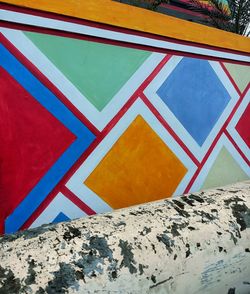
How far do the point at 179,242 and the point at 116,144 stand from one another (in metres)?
0.52

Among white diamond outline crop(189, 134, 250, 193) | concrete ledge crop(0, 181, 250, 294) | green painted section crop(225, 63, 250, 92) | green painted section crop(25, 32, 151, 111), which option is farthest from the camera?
green painted section crop(225, 63, 250, 92)

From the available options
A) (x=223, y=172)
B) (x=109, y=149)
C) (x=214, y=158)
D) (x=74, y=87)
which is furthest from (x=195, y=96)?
(x=74, y=87)

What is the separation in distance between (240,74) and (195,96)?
16.5 inches

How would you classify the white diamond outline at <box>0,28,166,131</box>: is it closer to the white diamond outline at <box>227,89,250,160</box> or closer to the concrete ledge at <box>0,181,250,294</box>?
the concrete ledge at <box>0,181,250,294</box>

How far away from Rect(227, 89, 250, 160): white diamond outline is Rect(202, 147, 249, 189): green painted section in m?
0.10

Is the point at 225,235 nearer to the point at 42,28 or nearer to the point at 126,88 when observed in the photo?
the point at 126,88

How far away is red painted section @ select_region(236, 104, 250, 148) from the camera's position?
7.63 ft

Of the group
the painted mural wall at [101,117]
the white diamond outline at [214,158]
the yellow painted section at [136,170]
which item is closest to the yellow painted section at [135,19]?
the painted mural wall at [101,117]

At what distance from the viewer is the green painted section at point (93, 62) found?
59.2 inches

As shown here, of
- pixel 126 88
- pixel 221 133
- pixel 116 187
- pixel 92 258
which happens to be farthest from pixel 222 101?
pixel 92 258

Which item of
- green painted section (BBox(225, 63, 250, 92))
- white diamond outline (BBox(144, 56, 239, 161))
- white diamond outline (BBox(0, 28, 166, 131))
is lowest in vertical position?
white diamond outline (BBox(0, 28, 166, 131))

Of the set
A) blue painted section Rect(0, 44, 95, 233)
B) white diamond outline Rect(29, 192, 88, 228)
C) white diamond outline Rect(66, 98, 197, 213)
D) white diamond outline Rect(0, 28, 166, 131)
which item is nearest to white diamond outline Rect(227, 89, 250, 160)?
white diamond outline Rect(66, 98, 197, 213)

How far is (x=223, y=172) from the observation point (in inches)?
89.0

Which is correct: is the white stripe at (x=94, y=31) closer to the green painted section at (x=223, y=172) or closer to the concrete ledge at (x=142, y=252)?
the green painted section at (x=223, y=172)
